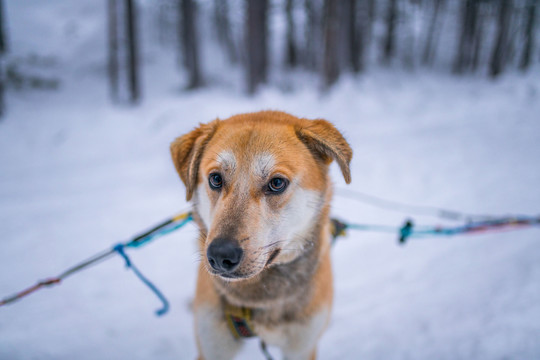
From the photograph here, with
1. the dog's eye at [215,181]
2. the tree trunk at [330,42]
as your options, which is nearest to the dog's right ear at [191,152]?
the dog's eye at [215,181]

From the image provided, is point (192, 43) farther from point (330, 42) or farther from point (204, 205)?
point (204, 205)

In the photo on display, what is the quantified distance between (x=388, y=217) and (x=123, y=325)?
3.66 meters

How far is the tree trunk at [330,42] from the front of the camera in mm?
8531

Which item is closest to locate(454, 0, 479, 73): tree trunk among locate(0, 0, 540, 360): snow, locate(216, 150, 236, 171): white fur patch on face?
locate(0, 0, 540, 360): snow

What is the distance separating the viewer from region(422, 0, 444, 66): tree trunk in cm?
2211

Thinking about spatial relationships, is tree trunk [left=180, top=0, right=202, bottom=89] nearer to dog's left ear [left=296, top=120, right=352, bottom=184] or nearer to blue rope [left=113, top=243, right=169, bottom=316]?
blue rope [left=113, top=243, right=169, bottom=316]

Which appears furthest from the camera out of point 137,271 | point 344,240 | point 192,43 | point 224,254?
point 192,43

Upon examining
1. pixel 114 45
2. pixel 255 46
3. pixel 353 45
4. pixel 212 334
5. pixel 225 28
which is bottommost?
pixel 212 334

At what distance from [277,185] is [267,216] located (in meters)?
0.19

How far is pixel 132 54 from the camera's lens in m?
9.23

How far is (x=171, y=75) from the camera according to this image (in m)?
16.2

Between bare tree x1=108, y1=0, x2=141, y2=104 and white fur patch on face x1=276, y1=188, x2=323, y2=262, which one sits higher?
bare tree x1=108, y1=0, x2=141, y2=104

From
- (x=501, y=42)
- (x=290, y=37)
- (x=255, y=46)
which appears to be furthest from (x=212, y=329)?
(x=290, y=37)

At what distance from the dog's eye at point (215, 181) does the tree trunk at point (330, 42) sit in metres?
8.34
